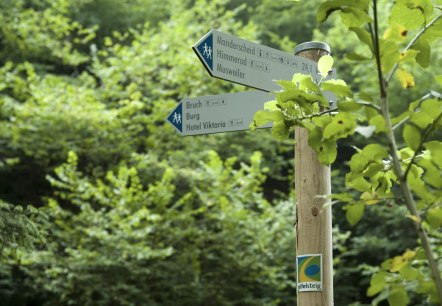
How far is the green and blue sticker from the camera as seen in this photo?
2.18 meters

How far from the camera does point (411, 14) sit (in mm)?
1325

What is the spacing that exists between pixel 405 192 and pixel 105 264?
6.32 m

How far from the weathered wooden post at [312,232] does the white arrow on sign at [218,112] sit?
0.24 m

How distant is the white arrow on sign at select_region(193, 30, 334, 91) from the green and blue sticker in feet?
2.19

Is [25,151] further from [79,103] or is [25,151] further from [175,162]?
[175,162]

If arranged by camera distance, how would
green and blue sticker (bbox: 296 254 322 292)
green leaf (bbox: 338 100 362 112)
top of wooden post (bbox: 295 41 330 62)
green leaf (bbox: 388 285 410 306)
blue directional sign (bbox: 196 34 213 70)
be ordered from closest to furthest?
green leaf (bbox: 388 285 410 306) < green leaf (bbox: 338 100 362 112) < green and blue sticker (bbox: 296 254 322 292) < blue directional sign (bbox: 196 34 213 70) < top of wooden post (bbox: 295 41 330 62)

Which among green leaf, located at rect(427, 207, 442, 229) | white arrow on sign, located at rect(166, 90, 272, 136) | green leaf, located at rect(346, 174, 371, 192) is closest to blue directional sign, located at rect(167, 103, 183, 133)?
white arrow on sign, located at rect(166, 90, 272, 136)

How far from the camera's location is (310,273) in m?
2.19

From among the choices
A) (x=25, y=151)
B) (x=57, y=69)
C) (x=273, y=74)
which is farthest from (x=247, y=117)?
(x=57, y=69)

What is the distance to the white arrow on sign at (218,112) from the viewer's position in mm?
2494

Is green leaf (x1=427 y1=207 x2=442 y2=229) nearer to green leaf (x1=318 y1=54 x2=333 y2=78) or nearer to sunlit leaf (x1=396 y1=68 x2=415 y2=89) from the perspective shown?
sunlit leaf (x1=396 y1=68 x2=415 y2=89)

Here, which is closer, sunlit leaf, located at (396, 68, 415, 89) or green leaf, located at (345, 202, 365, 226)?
green leaf, located at (345, 202, 365, 226)

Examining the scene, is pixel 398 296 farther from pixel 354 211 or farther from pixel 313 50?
pixel 313 50

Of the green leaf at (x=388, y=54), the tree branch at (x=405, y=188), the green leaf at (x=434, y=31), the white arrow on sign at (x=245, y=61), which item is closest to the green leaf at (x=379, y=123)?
the tree branch at (x=405, y=188)
